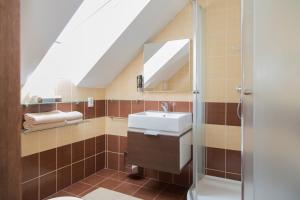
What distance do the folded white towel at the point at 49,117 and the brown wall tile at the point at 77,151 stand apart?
0.41m

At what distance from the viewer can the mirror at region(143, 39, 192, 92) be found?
236cm

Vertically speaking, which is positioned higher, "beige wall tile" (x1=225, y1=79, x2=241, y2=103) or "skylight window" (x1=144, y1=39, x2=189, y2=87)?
"skylight window" (x1=144, y1=39, x2=189, y2=87)

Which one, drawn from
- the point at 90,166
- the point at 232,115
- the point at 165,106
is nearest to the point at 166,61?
the point at 165,106

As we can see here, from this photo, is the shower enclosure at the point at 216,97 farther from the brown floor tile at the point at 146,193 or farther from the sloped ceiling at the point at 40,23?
the sloped ceiling at the point at 40,23

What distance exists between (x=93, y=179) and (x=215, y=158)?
1.51m

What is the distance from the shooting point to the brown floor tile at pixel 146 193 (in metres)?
2.17

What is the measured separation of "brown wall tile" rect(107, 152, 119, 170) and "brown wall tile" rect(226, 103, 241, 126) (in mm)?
1572

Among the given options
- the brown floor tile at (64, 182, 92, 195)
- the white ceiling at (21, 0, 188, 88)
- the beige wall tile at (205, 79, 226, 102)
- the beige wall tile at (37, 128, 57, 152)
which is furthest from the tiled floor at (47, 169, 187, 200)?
the white ceiling at (21, 0, 188, 88)

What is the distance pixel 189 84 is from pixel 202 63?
0.28 metres

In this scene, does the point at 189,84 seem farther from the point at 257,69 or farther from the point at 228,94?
the point at 257,69

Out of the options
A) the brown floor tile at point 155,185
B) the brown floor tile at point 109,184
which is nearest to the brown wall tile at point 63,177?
the brown floor tile at point 109,184

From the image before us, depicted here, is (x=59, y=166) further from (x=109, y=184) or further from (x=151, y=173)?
(x=151, y=173)

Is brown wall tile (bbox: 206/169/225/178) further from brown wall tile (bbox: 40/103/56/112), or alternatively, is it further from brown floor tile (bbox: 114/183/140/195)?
brown wall tile (bbox: 40/103/56/112)

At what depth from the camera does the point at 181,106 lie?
7.89 feet
